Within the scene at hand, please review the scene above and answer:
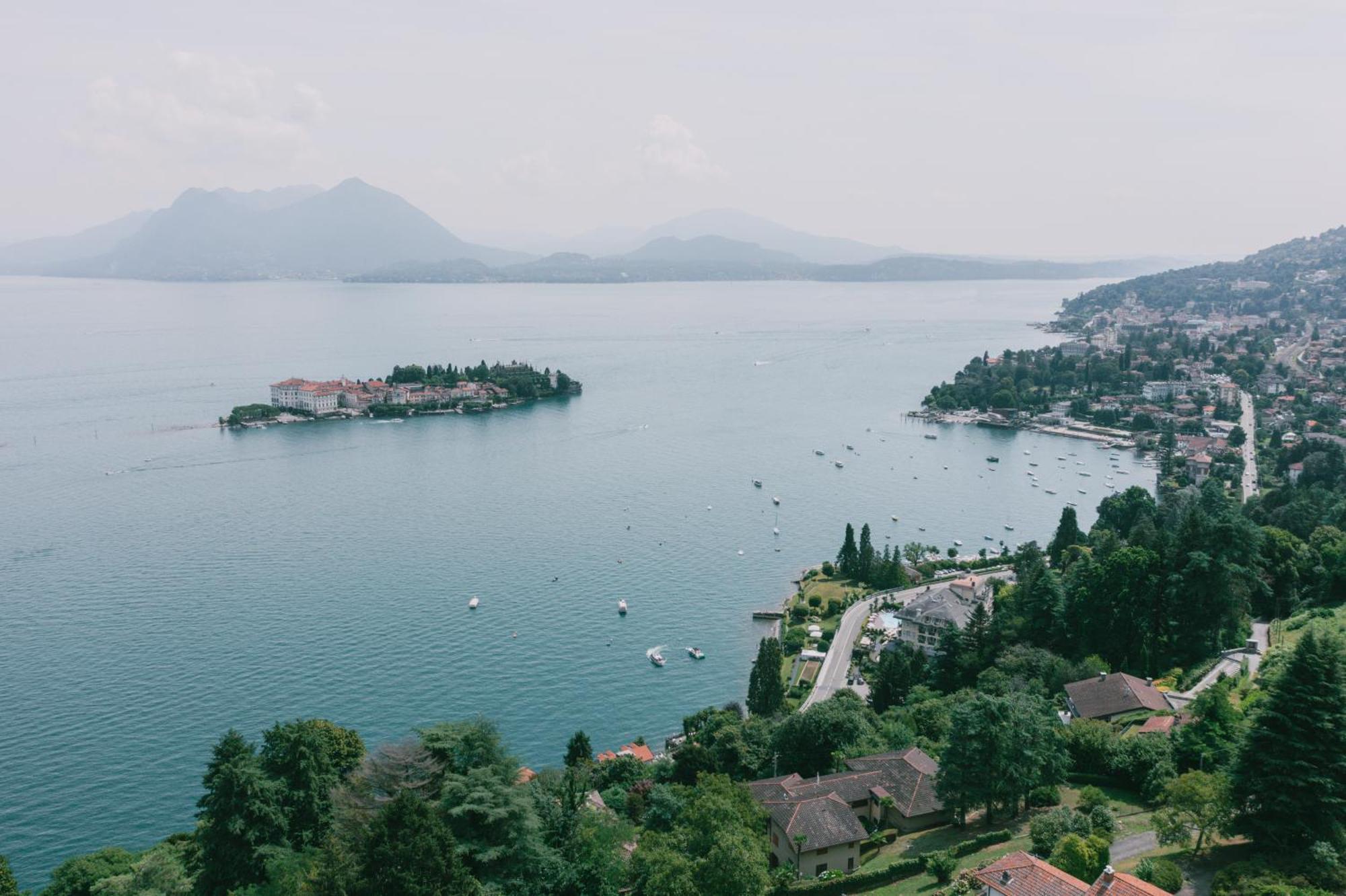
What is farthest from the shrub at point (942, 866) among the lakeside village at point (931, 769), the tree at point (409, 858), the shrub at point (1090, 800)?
the tree at point (409, 858)

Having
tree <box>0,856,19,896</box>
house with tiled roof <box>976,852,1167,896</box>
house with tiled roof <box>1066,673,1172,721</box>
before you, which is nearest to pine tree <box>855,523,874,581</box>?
house with tiled roof <box>1066,673,1172,721</box>

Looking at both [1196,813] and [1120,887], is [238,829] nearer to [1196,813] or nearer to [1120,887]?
[1120,887]

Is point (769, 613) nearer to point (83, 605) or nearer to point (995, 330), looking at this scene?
point (83, 605)

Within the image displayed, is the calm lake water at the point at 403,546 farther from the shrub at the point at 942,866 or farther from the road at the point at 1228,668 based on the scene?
the shrub at the point at 942,866

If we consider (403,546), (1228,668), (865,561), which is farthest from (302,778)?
(403,546)

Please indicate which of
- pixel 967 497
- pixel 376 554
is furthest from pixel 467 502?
pixel 967 497

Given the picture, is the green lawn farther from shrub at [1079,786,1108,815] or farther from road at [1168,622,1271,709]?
road at [1168,622,1271,709]

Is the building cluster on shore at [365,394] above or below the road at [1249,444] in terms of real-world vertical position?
above
